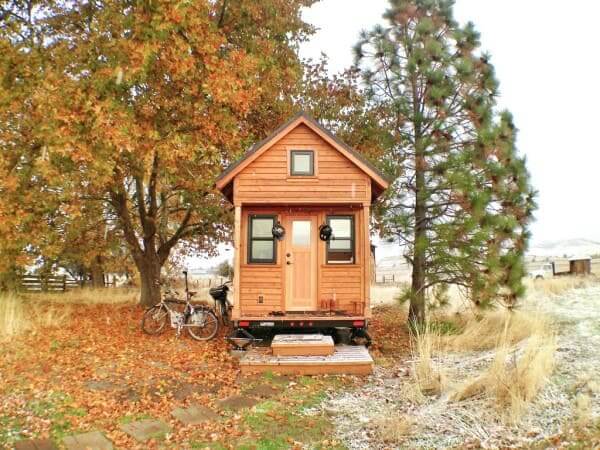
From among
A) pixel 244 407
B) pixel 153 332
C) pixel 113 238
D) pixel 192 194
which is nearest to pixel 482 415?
pixel 244 407

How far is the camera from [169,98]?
42.7ft

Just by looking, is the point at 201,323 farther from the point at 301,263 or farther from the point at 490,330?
the point at 490,330

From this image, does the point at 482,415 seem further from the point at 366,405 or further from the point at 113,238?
the point at 113,238

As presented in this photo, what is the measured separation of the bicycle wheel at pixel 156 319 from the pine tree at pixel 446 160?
633 centimetres

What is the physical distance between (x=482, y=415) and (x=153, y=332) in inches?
337

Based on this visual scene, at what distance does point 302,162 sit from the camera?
457 inches

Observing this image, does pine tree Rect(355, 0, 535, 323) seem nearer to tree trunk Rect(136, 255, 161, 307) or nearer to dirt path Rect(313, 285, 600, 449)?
dirt path Rect(313, 285, 600, 449)

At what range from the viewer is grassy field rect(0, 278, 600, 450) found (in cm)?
596

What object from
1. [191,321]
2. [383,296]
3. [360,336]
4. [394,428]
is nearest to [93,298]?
[191,321]

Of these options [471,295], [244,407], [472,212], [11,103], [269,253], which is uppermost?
[11,103]

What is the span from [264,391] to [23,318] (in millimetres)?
7959

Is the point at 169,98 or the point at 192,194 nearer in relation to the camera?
the point at 169,98

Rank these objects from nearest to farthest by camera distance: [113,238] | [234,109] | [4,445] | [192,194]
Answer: [4,445] < [234,109] < [192,194] < [113,238]

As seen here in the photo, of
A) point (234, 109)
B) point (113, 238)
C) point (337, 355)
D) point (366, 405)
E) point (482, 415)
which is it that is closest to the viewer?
point (482, 415)
